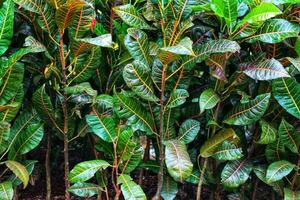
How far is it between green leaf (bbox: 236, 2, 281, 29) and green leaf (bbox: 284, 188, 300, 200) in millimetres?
834

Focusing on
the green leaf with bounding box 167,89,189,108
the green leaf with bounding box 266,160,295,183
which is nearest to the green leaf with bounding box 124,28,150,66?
the green leaf with bounding box 167,89,189,108

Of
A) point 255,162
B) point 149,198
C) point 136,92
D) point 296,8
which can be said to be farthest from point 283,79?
point 149,198

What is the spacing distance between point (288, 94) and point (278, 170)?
353 millimetres

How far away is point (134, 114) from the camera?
6.39 ft

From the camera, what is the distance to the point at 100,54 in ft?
6.40

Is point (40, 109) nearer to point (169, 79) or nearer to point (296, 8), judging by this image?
point (169, 79)

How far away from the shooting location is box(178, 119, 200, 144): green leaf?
202 cm

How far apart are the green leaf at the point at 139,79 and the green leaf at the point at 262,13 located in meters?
0.46

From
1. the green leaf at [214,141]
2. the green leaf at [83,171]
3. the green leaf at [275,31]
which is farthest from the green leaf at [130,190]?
the green leaf at [275,31]

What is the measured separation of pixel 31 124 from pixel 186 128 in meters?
0.74

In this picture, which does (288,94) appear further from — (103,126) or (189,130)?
(103,126)

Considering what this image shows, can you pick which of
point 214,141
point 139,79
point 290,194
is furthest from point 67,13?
point 290,194

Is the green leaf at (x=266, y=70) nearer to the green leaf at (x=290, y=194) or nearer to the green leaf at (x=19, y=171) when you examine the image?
the green leaf at (x=290, y=194)

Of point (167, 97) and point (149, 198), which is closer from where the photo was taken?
point (167, 97)
